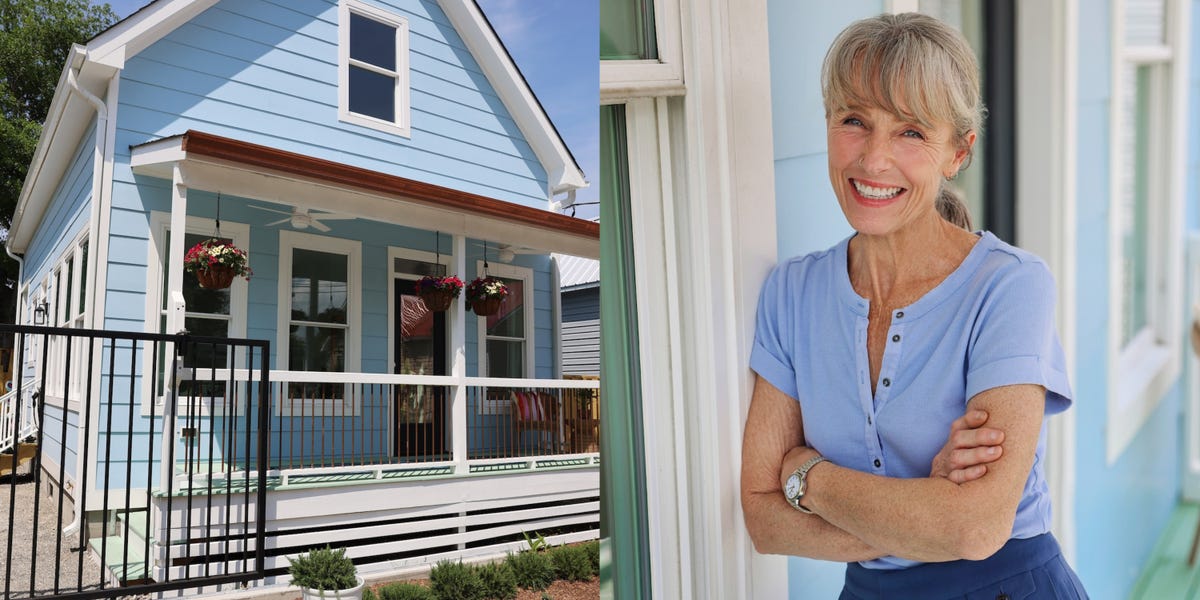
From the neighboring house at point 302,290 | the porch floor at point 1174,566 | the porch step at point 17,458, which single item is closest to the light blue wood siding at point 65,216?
the neighboring house at point 302,290

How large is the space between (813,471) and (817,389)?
0.12m

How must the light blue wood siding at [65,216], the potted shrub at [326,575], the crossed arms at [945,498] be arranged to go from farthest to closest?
the potted shrub at [326,575] < the light blue wood siding at [65,216] < the crossed arms at [945,498]

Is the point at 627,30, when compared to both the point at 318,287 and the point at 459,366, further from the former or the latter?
the point at 459,366

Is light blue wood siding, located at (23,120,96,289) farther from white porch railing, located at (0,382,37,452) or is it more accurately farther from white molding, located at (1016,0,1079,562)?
white molding, located at (1016,0,1079,562)

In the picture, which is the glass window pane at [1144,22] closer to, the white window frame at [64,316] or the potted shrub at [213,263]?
the potted shrub at [213,263]

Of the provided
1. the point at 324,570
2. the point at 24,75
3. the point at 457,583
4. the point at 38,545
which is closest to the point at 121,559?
the point at 38,545

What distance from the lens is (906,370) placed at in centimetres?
95

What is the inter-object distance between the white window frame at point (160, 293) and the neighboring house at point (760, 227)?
3.71ft

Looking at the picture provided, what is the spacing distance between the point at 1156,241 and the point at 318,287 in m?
1.91

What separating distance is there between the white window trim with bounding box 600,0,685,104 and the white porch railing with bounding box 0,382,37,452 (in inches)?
53.1

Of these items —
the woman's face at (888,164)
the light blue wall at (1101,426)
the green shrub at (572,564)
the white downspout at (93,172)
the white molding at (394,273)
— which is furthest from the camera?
the green shrub at (572,564)

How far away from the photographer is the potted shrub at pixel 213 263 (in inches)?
65.9

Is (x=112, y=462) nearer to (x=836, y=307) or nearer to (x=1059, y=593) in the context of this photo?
(x=836, y=307)

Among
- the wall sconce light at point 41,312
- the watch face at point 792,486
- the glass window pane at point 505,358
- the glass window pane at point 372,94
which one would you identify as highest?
the glass window pane at point 372,94
